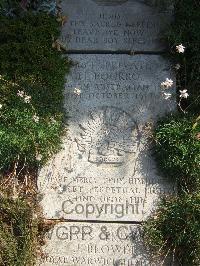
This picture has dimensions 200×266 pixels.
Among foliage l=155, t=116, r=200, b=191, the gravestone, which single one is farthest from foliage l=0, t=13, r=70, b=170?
foliage l=155, t=116, r=200, b=191

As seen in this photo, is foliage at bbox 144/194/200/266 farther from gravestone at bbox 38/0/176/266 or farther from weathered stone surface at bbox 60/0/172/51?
weathered stone surface at bbox 60/0/172/51

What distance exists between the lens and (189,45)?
4.89m

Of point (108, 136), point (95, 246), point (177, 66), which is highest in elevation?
point (177, 66)

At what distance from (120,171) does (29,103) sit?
0.89 meters

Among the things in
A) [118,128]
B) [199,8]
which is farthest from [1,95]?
[199,8]

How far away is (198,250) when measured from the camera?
172 inches

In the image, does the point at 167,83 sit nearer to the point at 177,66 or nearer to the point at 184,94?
Result: the point at 184,94

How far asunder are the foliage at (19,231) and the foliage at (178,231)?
828 mm

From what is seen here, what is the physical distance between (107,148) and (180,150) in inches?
22.7

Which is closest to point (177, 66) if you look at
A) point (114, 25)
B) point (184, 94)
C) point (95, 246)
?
point (184, 94)

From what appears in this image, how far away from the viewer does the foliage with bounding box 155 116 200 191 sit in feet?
15.0

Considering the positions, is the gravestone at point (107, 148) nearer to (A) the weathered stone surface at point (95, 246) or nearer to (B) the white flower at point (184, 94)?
(A) the weathered stone surface at point (95, 246)

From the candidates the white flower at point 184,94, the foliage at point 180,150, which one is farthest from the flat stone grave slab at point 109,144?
the white flower at point 184,94

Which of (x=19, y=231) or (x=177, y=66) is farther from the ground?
(x=177, y=66)
